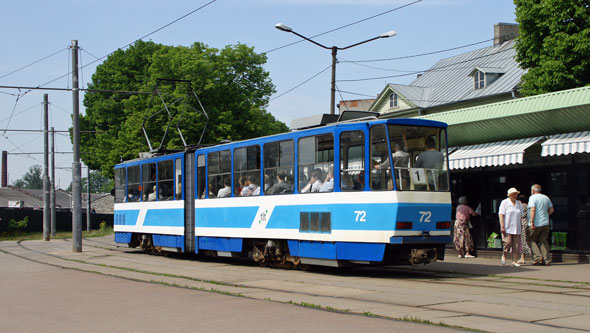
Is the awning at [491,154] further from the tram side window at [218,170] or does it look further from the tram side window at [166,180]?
the tram side window at [166,180]

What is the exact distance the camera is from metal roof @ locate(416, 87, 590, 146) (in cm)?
1625

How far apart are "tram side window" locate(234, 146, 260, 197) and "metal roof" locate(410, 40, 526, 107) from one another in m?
31.2

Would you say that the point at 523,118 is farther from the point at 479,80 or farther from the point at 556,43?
the point at 479,80

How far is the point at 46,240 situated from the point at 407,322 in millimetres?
33628

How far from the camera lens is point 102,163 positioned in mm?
51750

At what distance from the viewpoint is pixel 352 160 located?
14.2m

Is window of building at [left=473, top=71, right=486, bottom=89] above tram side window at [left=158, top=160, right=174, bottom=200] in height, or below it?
above

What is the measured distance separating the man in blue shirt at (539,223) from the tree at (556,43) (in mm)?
15410

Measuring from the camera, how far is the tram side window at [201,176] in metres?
19.6

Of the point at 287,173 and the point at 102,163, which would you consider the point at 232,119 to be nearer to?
the point at 102,163

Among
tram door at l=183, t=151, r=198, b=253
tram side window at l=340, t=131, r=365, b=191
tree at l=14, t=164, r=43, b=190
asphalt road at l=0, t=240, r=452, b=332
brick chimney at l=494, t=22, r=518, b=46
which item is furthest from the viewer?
tree at l=14, t=164, r=43, b=190

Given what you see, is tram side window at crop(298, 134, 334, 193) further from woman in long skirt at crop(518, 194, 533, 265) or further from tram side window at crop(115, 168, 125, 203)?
tram side window at crop(115, 168, 125, 203)

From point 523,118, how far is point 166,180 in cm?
1011

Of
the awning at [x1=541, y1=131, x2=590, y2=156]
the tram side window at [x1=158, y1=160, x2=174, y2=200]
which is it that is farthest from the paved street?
the tram side window at [x1=158, y1=160, x2=174, y2=200]
